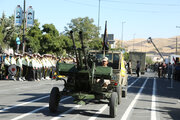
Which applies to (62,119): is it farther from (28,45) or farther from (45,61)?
(28,45)

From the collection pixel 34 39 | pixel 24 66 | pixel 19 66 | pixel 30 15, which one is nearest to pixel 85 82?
pixel 19 66

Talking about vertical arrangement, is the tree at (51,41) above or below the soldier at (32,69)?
above

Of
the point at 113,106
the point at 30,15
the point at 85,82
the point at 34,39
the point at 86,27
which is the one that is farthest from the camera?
the point at 86,27

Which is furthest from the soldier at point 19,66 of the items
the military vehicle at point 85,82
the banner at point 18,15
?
the military vehicle at point 85,82

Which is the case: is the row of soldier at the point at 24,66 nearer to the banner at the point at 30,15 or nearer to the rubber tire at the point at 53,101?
the banner at the point at 30,15

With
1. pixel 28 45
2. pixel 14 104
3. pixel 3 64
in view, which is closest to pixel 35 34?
pixel 28 45

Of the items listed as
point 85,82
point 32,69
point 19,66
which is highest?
point 19,66

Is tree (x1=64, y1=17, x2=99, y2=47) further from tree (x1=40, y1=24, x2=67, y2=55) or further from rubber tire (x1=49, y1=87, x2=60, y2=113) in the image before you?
rubber tire (x1=49, y1=87, x2=60, y2=113)

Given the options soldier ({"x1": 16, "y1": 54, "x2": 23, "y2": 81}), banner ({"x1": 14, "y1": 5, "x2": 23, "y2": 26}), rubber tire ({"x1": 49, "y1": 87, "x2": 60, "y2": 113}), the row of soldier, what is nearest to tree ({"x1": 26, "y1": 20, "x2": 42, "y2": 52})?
banner ({"x1": 14, "y1": 5, "x2": 23, "y2": 26})

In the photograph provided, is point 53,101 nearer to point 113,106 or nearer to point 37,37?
point 113,106

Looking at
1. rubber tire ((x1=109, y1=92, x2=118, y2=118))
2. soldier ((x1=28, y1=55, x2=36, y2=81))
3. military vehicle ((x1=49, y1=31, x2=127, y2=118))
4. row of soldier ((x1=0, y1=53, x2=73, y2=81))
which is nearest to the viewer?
rubber tire ((x1=109, y1=92, x2=118, y2=118))

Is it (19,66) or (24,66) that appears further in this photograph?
(24,66)

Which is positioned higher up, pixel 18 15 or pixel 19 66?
pixel 18 15

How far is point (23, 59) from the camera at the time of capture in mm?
26516
